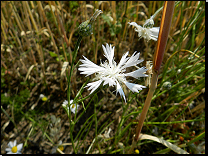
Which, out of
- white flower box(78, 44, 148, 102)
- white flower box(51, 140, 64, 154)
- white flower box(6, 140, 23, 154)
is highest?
white flower box(78, 44, 148, 102)

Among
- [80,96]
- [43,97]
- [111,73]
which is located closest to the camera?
[111,73]

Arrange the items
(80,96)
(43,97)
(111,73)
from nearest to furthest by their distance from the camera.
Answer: (111,73) → (80,96) → (43,97)

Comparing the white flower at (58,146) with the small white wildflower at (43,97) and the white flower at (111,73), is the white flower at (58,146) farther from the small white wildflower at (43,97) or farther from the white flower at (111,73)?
the white flower at (111,73)

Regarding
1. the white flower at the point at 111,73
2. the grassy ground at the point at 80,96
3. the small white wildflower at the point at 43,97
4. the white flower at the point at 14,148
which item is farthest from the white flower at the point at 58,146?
the white flower at the point at 111,73

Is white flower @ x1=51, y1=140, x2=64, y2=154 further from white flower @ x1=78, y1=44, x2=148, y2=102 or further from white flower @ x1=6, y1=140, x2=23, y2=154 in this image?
white flower @ x1=78, y1=44, x2=148, y2=102

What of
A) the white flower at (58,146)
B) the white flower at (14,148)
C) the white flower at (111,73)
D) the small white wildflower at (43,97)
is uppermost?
the white flower at (111,73)

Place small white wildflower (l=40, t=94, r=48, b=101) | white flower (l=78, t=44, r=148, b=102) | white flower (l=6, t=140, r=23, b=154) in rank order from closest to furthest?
1. white flower (l=78, t=44, r=148, b=102)
2. white flower (l=6, t=140, r=23, b=154)
3. small white wildflower (l=40, t=94, r=48, b=101)

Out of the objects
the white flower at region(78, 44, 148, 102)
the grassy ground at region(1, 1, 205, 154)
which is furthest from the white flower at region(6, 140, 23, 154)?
the white flower at region(78, 44, 148, 102)

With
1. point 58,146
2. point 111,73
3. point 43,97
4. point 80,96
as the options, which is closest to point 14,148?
point 58,146

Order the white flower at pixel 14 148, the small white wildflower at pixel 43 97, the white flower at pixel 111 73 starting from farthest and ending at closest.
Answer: the small white wildflower at pixel 43 97
the white flower at pixel 14 148
the white flower at pixel 111 73

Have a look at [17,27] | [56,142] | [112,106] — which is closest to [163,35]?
[112,106]

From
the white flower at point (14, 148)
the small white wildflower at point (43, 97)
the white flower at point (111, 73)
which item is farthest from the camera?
the small white wildflower at point (43, 97)

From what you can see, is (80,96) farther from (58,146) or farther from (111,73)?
(111,73)

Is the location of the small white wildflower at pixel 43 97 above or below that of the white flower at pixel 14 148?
above
